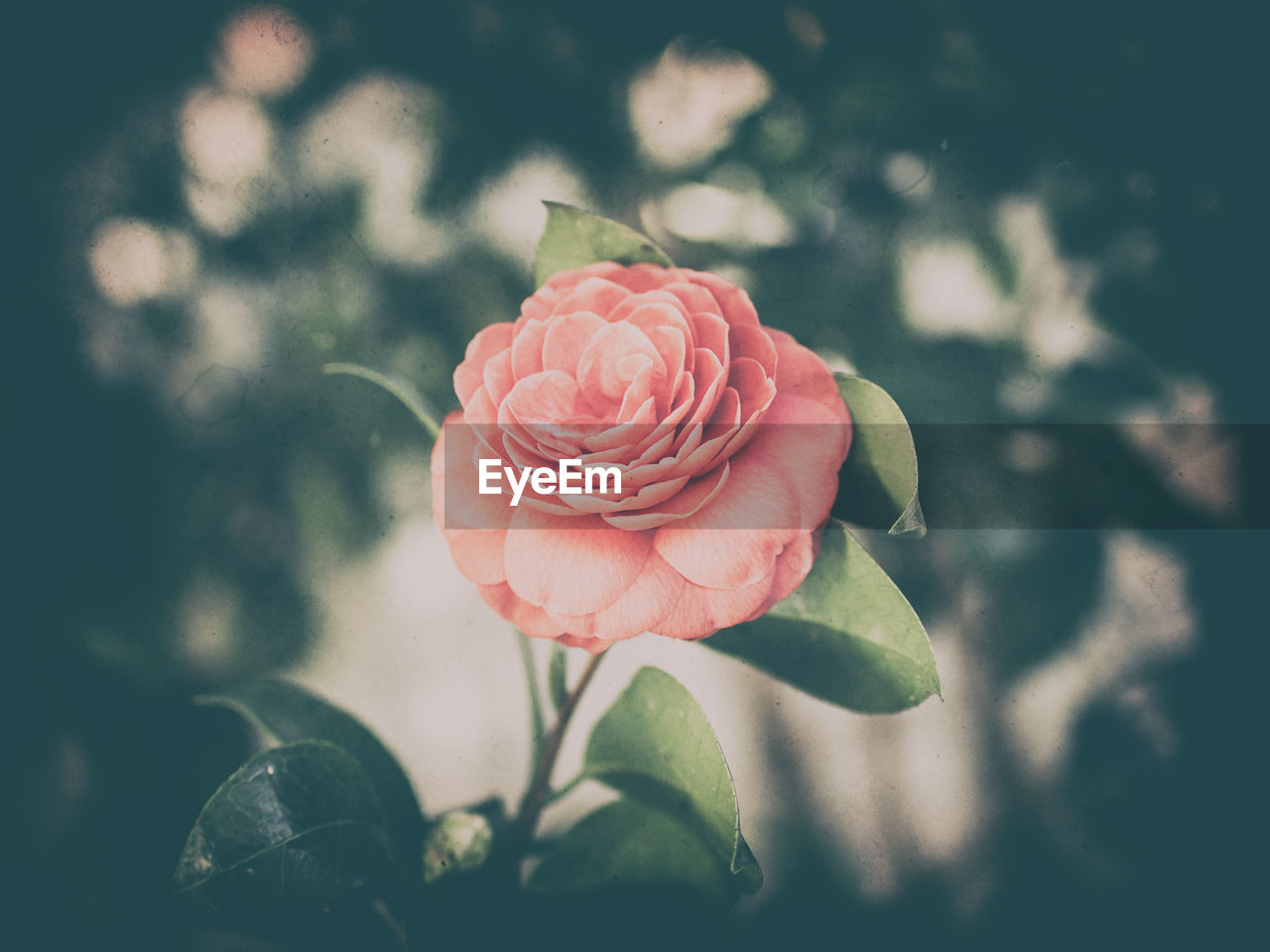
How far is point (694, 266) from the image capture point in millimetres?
597

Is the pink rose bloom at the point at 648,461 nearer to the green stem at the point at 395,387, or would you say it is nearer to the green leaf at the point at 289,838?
the green stem at the point at 395,387

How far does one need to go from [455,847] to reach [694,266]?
50 centimetres

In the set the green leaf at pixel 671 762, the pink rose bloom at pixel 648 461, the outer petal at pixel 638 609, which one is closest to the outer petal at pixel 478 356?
the pink rose bloom at pixel 648 461

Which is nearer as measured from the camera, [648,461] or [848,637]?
[648,461]

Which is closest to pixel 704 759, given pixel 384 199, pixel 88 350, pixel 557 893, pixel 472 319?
pixel 557 893

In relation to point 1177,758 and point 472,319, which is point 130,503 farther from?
point 1177,758

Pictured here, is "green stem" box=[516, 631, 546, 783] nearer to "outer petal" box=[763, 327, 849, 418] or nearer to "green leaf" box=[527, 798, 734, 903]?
"green leaf" box=[527, 798, 734, 903]

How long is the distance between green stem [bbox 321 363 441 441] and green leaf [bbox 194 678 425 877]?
0.24 m

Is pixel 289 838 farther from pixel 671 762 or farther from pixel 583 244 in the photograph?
pixel 583 244

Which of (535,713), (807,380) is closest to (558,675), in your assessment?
(535,713)

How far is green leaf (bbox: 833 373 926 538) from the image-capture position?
42cm

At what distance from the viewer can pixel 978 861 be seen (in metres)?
0.55

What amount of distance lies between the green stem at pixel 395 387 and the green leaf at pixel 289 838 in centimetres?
24

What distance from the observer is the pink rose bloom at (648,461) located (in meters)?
0.36
